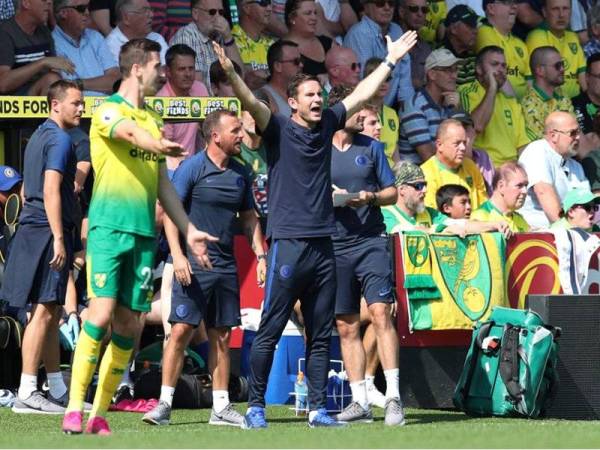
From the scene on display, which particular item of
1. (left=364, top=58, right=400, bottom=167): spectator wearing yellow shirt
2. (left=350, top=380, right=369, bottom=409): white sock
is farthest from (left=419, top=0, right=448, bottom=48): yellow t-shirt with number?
(left=350, top=380, right=369, bottom=409): white sock

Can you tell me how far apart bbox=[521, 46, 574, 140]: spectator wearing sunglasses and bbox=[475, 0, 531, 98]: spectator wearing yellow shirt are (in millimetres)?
135

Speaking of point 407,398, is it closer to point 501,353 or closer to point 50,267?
point 501,353

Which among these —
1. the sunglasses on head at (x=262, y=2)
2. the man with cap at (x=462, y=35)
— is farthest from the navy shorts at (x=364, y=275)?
the man with cap at (x=462, y=35)

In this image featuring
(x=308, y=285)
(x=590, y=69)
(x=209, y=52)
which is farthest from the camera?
(x=590, y=69)

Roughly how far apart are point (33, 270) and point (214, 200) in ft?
4.67

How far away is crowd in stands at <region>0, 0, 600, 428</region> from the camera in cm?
1235

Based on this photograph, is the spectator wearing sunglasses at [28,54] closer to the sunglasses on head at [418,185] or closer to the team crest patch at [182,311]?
the sunglasses on head at [418,185]

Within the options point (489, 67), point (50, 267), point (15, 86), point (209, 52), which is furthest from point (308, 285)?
point (489, 67)

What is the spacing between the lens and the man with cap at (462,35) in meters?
16.2

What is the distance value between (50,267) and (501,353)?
319cm

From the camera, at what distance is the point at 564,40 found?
57.9 feet

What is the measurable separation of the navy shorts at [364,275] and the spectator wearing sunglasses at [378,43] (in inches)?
192

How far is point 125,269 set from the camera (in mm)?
8836

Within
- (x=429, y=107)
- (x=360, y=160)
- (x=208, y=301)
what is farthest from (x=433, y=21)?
(x=208, y=301)
